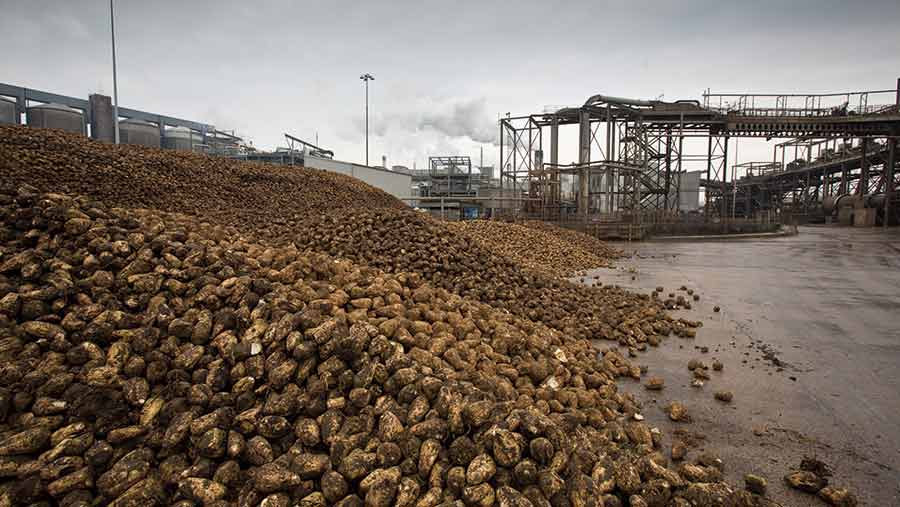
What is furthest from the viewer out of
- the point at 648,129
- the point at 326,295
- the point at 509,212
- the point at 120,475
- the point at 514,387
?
the point at 648,129

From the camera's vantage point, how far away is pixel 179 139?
2664cm

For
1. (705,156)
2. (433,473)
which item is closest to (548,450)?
(433,473)

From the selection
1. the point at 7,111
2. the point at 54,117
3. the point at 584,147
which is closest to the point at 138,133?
the point at 54,117

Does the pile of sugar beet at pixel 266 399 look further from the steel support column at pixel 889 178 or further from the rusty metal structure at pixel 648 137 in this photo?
the steel support column at pixel 889 178

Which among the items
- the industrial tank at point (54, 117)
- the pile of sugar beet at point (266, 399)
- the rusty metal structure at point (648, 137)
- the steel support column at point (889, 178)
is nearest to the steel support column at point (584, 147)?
the rusty metal structure at point (648, 137)

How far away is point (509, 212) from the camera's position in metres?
21.2

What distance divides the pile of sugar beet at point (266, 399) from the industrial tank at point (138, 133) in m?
25.9

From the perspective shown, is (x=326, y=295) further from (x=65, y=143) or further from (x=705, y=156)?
(x=705, y=156)

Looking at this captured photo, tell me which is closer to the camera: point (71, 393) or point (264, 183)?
point (71, 393)

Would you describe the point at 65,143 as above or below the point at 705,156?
below

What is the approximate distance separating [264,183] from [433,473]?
11120 millimetres

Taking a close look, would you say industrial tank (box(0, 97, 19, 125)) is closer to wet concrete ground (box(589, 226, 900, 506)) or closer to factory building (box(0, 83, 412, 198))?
factory building (box(0, 83, 412, 198))

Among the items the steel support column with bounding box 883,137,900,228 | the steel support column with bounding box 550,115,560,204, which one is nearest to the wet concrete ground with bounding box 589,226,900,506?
the steel support column with bounding box 550,115,560,204

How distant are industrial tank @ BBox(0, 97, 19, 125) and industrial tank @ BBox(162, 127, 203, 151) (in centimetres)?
647
